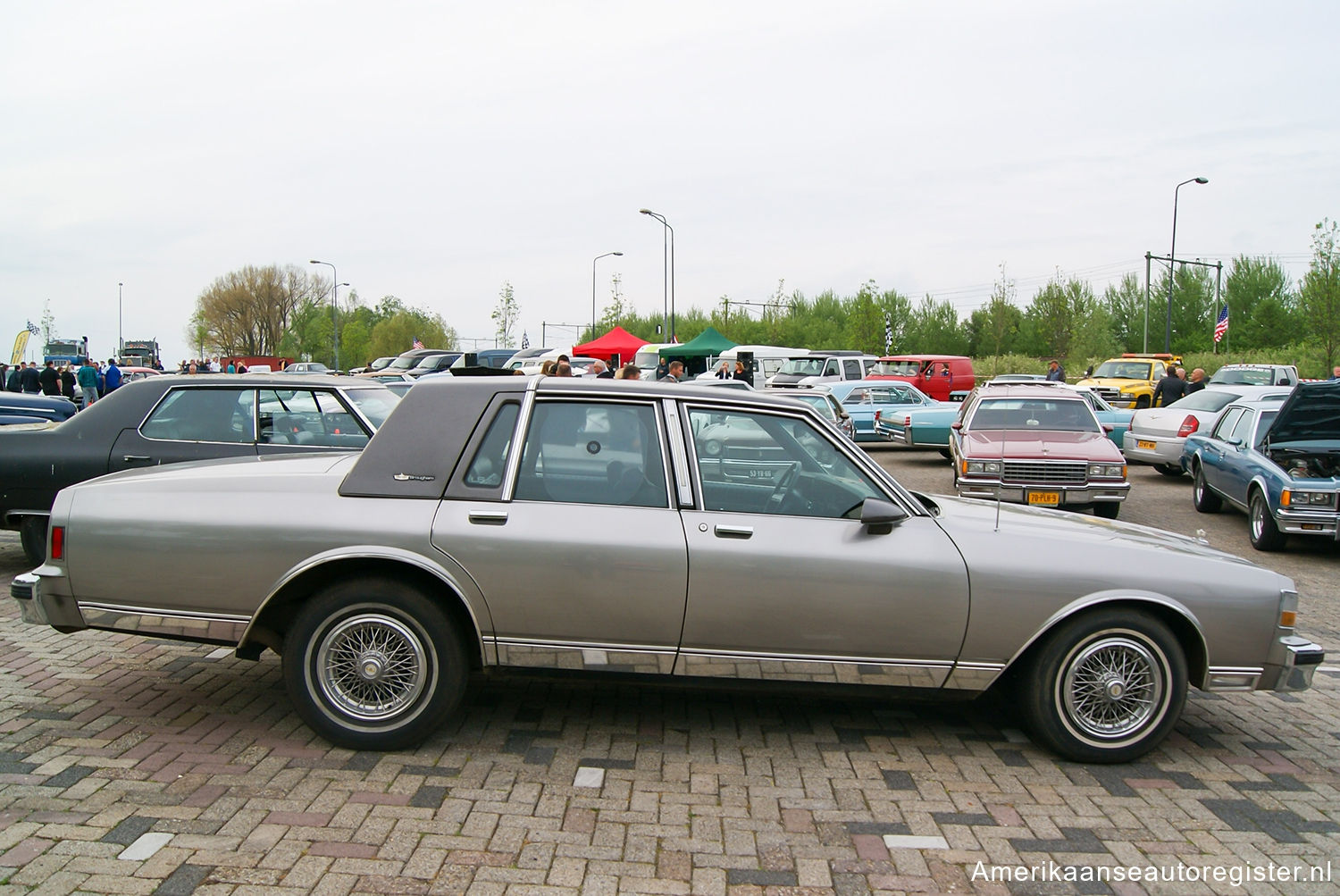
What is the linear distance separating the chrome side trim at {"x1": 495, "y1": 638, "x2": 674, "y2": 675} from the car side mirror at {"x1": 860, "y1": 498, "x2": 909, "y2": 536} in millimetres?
1004

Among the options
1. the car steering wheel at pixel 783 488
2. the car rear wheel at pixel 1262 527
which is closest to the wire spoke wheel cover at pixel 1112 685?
the car steering wheel at pixel 783 488

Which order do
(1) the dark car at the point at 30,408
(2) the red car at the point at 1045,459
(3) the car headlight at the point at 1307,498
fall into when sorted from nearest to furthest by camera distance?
(3) the car headlight at the point at 1307,498 < (2) the red car at the point at 1045,459 < (1) the dark car at the point at 30,408

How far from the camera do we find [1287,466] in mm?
10430

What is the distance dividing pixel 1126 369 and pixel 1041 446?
77.5 ft

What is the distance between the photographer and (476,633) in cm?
421

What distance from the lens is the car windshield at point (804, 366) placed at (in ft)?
116

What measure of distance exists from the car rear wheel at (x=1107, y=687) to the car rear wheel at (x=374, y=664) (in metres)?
2.53

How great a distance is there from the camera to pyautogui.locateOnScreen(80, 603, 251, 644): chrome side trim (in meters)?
4.20

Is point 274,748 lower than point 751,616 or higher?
lower

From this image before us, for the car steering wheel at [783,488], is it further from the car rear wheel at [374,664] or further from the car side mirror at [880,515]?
the car rear wheel at [374,664]

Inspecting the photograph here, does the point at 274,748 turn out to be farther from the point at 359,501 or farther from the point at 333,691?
the point at 359,501

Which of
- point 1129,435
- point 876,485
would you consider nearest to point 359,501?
point 876,485

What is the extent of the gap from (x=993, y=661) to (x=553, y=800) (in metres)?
1.95

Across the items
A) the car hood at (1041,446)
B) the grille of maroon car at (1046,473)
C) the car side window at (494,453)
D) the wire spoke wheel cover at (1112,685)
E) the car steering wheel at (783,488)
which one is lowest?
the wire spoke wheel cover at (1112,685)
